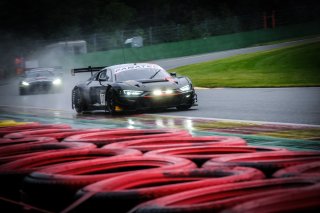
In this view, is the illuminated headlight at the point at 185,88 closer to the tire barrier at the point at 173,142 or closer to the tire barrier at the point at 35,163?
the tire barrier at the point at 173,142

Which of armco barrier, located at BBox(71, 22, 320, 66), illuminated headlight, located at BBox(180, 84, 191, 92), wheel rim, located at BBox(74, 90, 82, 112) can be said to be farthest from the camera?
armco barrier, located at BBox(71, 22, 320, 66)

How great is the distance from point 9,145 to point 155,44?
42006mm

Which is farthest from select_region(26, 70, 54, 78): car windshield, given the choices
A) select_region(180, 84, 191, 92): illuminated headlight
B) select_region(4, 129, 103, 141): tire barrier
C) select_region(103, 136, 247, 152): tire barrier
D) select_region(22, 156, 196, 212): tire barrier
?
select_region(22, 156, 196, 212): tire barrier

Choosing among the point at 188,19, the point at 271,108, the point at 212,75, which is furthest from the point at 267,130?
the point at 188,19

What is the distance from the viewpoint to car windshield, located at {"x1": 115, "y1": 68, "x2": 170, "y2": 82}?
1656cm

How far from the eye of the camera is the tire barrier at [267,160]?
4574 millimetres

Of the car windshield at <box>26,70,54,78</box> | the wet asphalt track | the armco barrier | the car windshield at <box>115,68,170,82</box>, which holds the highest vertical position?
the armco barrier

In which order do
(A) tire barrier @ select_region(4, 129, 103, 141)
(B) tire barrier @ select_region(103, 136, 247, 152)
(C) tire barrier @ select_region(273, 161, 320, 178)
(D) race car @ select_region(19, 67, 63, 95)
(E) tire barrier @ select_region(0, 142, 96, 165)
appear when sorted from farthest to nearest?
(D) race car @ select_region(19, 67, 63, 95) → (A) tire barrier @ select_region(4, 129, 103, 141) → (E) tire barrier @ select_region(0, 142, 96, 165) → (B) tire barrier @ select_region(103, 136, 247, 152) → (C) tire barrier @ select_region(273, 161, 320, 178)

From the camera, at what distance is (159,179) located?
13.7 feet

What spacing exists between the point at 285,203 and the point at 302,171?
117 cm

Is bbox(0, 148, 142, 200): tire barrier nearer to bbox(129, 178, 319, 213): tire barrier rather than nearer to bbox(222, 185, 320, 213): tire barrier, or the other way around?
bbox(129, 178, 319, 213): tire barrier

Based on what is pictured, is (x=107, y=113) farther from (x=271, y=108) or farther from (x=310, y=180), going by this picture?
(x=310, y=180)

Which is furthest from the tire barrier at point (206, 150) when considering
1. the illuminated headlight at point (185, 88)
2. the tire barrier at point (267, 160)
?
the illuminated headlight at point (185, 88)

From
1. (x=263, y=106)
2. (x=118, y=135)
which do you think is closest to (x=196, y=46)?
(x=263, y=106)
